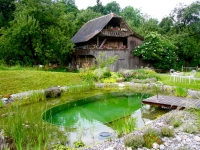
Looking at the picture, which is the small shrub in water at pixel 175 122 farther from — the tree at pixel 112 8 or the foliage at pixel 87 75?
the tree at pixel 112 8

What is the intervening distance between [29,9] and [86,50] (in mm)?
6412

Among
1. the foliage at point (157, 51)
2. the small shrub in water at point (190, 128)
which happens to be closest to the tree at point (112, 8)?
the foliage at point (157, 51)

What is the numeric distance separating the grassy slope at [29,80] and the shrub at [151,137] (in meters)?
8.28

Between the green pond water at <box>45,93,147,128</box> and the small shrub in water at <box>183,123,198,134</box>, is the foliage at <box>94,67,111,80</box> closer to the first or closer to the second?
the green pond water at <box>45,93,147,128</box>

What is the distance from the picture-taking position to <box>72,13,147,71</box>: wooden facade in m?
19.8

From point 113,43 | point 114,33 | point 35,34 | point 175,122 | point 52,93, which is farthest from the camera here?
point 113,43

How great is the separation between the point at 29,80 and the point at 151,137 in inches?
383

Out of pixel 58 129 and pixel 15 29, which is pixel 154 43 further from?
pixel 58 129

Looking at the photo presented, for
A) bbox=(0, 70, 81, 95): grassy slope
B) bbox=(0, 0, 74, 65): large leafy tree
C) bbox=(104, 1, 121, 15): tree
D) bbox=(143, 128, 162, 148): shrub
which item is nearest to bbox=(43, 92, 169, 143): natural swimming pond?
bbox=(143, 128, 162, 148): shrub

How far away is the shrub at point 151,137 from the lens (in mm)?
4312

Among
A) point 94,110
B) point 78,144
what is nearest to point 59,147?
point 78,144

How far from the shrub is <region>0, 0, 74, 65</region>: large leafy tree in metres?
15.9

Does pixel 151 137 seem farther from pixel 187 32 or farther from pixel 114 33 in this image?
pixel 187 32

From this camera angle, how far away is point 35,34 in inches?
736
